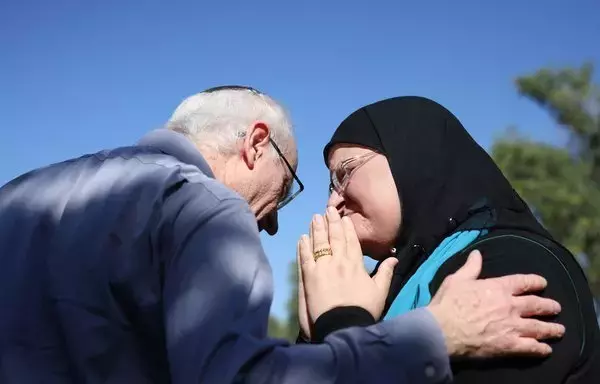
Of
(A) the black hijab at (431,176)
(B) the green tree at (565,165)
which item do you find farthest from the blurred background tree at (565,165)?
(A) the black hijab at (431,176)

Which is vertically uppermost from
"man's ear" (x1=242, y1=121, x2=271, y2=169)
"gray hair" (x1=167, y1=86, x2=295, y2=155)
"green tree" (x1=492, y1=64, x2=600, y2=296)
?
"gray hair" (x1=167, y1=86, x2=295, y2=155)

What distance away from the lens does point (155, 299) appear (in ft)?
5.92

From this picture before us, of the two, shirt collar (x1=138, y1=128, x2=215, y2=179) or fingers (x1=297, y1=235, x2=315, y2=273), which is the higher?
shirt collar (x1=138, y1=128, x2=215, y2=179)

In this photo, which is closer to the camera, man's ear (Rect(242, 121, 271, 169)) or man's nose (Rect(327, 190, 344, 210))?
man's ear (Rect(242, 121, 271, 169))

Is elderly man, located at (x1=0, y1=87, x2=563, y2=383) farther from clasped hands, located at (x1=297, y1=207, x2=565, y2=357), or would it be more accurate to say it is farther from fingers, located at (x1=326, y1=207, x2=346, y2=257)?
fingers, located at (x1=326, y1=207, x2=346, y2=257)

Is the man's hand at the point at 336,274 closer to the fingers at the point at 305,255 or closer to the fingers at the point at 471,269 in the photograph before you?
the fingers at the point at 305,255

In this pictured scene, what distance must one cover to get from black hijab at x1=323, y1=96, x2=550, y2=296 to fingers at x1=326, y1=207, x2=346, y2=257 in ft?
1.31

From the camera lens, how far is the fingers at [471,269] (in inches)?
88.3

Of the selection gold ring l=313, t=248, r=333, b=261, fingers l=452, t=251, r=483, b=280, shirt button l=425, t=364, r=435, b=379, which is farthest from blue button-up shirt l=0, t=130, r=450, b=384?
gold ring l=313, t=248, r=333, b=261

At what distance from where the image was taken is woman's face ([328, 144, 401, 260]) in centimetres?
310

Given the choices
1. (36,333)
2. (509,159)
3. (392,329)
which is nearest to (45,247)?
(36,333)

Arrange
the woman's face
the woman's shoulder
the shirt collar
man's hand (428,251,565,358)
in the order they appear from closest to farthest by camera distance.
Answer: man's hand (428,251,565,358) → the shirt collar → the woman's shoulder → the woman's face

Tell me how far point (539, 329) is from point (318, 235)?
2.60 feet

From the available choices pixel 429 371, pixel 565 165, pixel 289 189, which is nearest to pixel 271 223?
pixel 289 189
